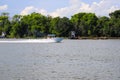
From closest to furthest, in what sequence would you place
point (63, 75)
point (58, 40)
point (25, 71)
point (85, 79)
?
point (85, 79)
point (63, 75)
point (25, 71)
point (58, 40)

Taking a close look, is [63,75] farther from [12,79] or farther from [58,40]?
[58,40]

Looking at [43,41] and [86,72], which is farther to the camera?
[43,41]

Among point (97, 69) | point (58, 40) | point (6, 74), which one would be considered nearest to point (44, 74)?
point (6, 74)

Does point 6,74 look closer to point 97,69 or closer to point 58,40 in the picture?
point 97,69

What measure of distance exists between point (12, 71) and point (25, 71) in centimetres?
166

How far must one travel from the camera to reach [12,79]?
39.6m

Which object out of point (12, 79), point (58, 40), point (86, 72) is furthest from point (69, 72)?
point (58, 40)

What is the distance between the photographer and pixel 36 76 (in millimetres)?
41812

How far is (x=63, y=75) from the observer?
42.6m

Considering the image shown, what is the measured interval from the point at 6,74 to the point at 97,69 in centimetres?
1209

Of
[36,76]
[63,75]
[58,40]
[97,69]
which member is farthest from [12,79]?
[58,40]

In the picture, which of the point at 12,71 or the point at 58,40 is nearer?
the point at 12,71

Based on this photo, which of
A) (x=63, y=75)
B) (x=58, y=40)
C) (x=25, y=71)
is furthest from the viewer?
(x=58, y=40)

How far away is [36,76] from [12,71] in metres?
5.66
